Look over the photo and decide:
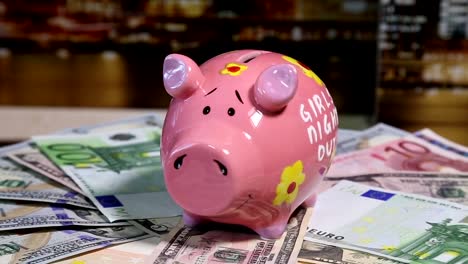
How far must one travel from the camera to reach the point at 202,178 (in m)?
0.65

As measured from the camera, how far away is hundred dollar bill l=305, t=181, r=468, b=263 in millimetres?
694

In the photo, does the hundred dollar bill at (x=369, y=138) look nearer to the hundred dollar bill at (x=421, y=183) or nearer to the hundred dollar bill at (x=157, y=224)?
the hundred dollar bill at (x=421, y=183)

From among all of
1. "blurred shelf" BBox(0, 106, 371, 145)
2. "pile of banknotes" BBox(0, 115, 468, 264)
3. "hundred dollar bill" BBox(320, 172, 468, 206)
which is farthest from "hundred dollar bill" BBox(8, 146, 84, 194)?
"blurred shelf" BBox(0, 106, 371, 145)

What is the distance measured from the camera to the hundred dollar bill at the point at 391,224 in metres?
0.69

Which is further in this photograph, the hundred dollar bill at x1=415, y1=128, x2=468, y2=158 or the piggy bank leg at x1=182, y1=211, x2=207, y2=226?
the hundred dollar bill at x1=415, y1=128, x2=468, y2=158

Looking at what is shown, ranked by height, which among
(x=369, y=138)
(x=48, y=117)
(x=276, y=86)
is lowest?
(x=48, y=117)

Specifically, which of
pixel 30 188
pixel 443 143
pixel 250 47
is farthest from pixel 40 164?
pixel 250 47

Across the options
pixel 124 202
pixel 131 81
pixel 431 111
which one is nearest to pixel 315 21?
pixel 431 111

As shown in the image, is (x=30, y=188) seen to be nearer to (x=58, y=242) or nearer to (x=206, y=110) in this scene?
(x=58, y=242)

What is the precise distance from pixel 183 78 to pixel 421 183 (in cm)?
43

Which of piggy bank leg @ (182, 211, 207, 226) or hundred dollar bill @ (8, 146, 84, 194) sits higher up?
piggy bank leg @ (182, 211, 207, 226)

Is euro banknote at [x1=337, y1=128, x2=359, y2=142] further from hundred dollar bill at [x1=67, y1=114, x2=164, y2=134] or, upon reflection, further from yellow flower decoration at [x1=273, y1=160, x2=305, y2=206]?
yellow flower decoration at [x1=273, y1=160, x2=305, y2=206]

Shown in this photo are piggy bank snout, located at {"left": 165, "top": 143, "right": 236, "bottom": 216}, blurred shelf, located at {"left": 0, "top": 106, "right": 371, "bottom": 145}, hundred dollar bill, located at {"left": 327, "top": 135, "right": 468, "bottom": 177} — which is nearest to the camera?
piggy bank snout, located at {"left": 165, "top": 143, "right": 236, "bottom": 216}

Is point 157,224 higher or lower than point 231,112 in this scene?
lower
